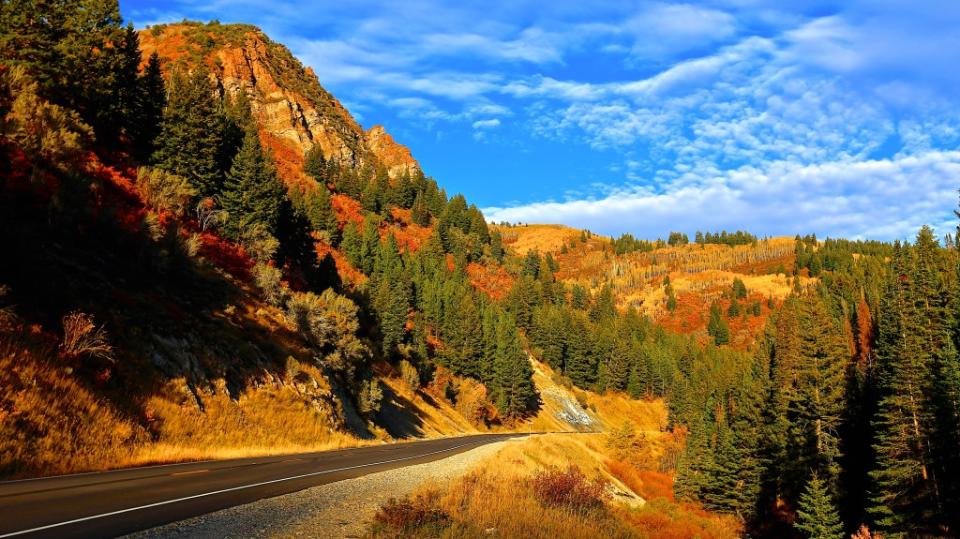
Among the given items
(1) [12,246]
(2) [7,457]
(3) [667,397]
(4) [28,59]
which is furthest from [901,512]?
(3) [667,397]

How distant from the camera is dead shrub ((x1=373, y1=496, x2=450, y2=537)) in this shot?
9.70 metres

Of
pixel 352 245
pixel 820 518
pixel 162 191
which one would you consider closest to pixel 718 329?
pixel 352 245

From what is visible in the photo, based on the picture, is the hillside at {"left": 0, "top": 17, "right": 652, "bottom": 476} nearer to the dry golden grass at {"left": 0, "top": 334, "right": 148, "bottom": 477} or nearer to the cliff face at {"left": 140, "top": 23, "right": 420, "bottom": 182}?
the dry golden grass at {"left": 0, "top": 334, "right": 148, "bottom": 477}

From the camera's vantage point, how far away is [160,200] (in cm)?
3494

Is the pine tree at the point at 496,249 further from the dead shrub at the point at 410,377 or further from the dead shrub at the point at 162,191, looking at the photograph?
the dead shrub at the point at 162,191

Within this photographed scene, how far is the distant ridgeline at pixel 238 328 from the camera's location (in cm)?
1747

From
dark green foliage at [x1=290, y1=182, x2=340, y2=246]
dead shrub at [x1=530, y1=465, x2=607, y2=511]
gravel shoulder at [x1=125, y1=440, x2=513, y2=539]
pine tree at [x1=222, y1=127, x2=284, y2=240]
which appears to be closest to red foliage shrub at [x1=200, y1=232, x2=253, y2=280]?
pine tree at [x1=222, y1=127, x2=284, y2=240]

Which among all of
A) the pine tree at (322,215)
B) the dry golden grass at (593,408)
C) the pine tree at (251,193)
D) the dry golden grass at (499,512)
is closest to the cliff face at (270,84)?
the pine tree at (322,215)

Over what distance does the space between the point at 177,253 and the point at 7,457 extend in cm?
1887

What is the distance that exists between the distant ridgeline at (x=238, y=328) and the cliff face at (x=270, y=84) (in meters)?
45.8

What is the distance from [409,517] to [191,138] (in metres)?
43.0

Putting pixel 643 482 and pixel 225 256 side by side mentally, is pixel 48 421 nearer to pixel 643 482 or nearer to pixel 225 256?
pixel 225 256

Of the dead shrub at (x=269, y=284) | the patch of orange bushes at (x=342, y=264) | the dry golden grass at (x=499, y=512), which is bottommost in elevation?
the dry golden grass at (x=499, y=512)

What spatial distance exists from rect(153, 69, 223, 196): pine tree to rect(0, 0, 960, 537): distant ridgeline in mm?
164
